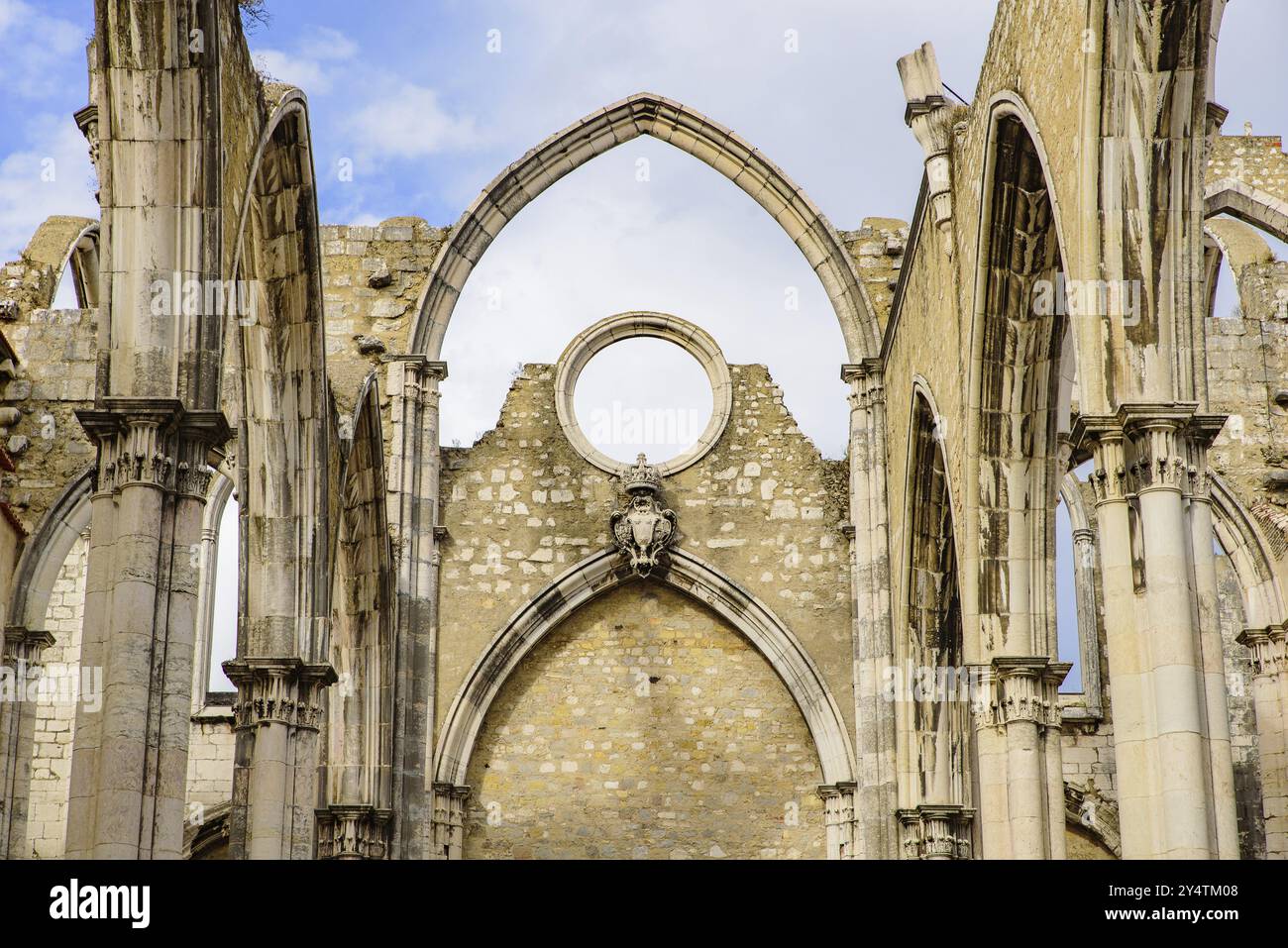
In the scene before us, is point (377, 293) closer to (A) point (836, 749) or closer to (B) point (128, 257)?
(A) point (836, 749)

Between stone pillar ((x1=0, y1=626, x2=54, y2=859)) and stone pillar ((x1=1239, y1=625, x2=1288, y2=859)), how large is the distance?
379 inches

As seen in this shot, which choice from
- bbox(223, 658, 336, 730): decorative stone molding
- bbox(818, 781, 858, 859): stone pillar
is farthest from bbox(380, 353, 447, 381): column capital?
bbox(223, 658, 336, 730): decorative stone molding

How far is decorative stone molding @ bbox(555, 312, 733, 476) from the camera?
59.1 ft

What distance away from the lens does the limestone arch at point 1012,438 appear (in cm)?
1241

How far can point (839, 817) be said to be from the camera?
55.1 feet

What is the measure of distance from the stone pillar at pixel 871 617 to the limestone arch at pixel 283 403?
17.8 feet

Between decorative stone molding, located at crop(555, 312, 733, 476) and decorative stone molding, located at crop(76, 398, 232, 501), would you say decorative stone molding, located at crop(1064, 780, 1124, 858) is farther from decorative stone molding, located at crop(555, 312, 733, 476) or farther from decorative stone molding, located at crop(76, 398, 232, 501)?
decorative stone molding, located at crop(76, 398, 232, 501)

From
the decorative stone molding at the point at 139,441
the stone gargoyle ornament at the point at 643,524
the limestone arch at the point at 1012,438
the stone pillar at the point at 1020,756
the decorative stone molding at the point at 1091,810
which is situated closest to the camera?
the decorative stone molding at the point at 139,441

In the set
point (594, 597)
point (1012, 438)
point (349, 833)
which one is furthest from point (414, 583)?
point (1012, 438)

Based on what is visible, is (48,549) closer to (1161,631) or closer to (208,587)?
(208,587)

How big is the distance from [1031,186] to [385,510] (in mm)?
6403

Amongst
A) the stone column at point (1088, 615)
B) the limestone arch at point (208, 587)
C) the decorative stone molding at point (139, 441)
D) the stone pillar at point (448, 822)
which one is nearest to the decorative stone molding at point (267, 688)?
the decorative stone molding at point (139, 441)

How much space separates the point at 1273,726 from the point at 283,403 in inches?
321

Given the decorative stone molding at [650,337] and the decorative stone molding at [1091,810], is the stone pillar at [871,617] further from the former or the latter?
the decorative stone molding at [1091,810]
